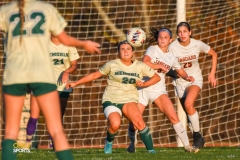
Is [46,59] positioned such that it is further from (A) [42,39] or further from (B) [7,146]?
(B) [7,146]

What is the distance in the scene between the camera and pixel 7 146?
6.07m

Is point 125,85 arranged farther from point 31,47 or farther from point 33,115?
point 31,47

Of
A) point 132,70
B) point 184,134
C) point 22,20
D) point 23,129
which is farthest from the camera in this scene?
point 23,129

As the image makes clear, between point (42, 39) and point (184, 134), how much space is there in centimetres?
444

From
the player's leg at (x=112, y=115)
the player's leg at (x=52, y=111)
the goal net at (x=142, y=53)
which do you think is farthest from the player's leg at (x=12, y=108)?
the goal net at (x=142, y=53)

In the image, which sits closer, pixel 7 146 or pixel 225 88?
pixel 7 146

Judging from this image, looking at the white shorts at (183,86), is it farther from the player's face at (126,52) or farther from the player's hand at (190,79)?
the player's face at (126,52)

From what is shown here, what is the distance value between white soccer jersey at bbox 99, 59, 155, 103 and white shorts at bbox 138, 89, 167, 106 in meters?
0.64

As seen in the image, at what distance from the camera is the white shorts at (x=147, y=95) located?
32.7ft

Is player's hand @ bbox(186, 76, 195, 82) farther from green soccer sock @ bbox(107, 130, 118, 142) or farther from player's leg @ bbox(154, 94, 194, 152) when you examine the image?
green soccer sock @ bbox(107, 130, 118, 142)

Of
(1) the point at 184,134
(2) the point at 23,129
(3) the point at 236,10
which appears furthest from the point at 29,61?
(3) the point at 236,10

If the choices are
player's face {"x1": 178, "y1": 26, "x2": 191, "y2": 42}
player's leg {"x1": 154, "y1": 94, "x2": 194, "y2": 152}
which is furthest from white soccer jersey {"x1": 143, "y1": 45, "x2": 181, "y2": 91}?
player's face {"x1": 178, "y1": 26, "x2": 191, "y2": 42}

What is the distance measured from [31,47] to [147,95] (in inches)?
170

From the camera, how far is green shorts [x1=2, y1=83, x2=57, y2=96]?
589 centimetres
